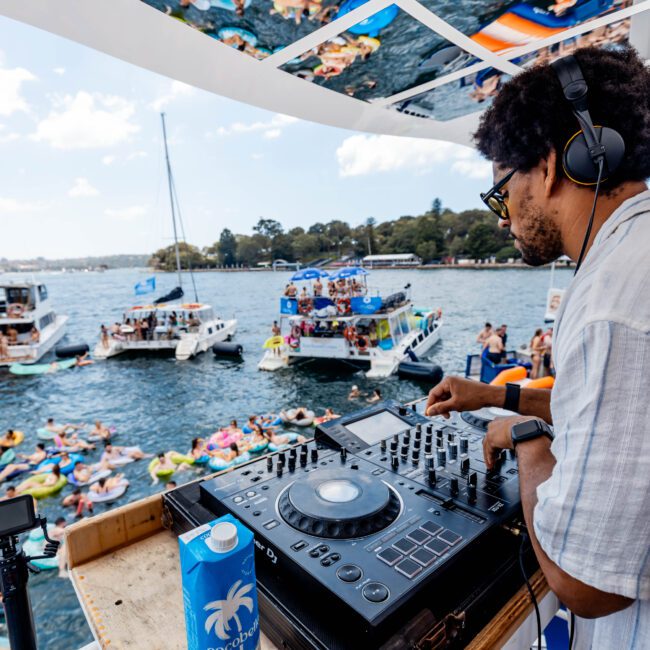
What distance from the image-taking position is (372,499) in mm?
1170

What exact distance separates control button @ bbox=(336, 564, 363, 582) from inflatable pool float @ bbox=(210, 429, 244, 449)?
1103cm

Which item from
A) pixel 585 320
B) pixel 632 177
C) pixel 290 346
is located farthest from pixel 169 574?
pixel 290 346

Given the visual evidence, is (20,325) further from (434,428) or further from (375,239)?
(375,239)

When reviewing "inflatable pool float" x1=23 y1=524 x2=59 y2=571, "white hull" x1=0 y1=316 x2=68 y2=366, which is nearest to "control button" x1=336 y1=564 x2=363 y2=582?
"inflatable pool float" x1=23 y1=524 x2=59 y2=571

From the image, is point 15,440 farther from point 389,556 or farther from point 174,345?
point 389,556

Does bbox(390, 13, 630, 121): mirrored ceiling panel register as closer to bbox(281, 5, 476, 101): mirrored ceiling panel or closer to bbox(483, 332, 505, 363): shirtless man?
bbox(281, 5, 476, 101): mirrored ceiling panel

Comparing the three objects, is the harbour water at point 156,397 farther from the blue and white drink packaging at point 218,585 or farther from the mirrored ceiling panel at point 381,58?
the mirrored ceiling panel at point 381,58

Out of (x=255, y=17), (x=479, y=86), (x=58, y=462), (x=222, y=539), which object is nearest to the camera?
(x=222, y=539)

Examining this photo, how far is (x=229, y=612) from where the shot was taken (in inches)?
32.3

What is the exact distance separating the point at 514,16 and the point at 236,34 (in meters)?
1.35

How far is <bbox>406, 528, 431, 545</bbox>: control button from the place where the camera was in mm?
1060

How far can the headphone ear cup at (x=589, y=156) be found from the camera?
0.88 m

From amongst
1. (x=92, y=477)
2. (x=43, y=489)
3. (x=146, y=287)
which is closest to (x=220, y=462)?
(x=92, y=477)

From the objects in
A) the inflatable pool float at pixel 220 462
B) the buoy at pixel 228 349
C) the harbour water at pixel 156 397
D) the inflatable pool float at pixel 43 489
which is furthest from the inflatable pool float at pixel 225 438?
the buoy at pixel 228 349
